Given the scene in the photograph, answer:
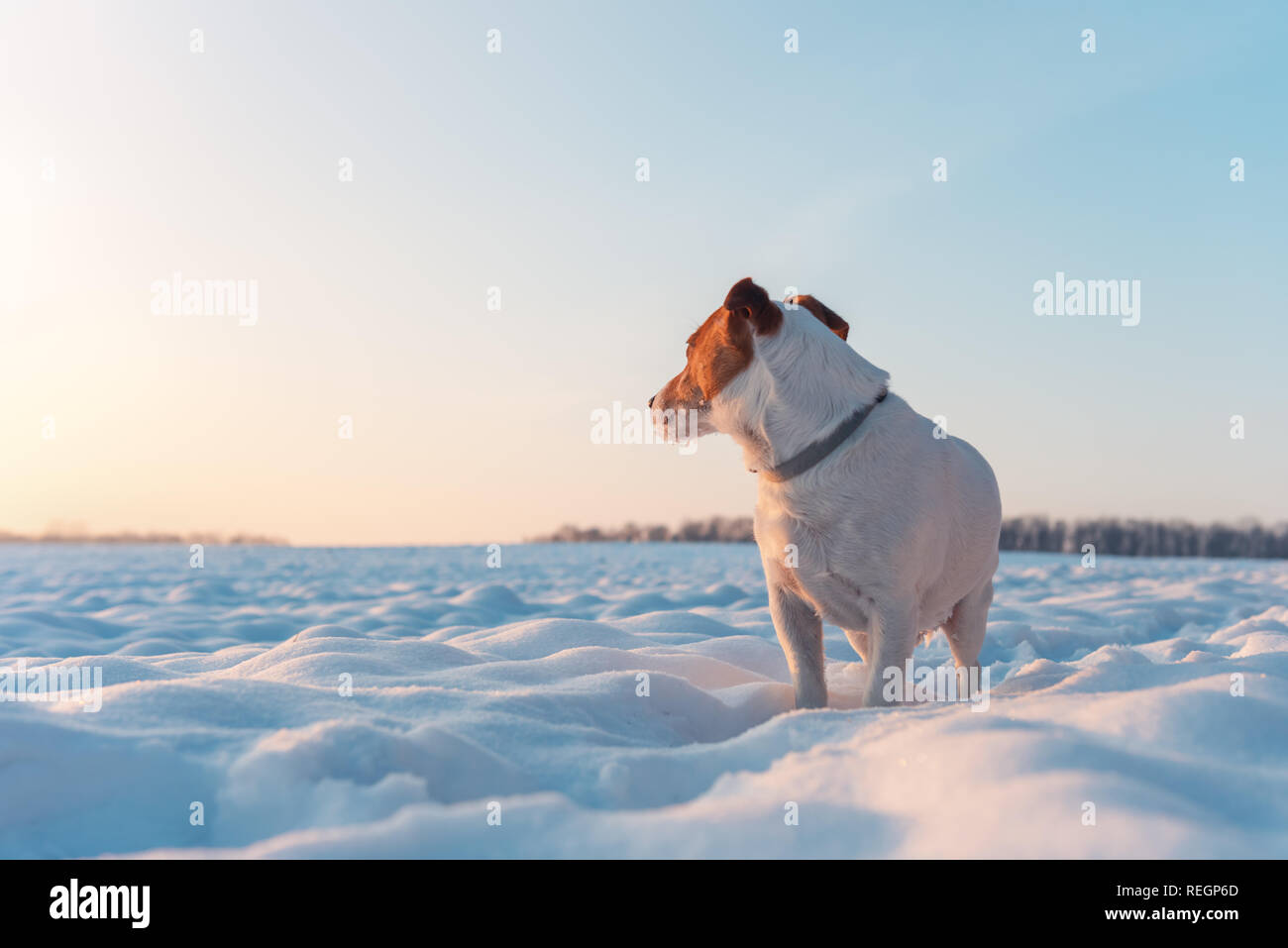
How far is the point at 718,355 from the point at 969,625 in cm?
184

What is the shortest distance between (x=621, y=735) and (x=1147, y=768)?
1.53m

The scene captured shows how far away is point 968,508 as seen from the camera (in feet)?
11.1

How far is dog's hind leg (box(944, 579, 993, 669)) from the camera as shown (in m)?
3.81

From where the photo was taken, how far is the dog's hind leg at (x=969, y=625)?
3.81 metres

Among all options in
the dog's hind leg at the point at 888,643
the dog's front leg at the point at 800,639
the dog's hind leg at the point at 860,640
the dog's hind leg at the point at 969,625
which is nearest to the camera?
the dog's hind leg at the point at 888,643

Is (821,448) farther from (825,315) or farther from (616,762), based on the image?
(616,762)

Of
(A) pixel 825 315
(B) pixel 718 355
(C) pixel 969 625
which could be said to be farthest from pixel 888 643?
(A) pixel 825 315

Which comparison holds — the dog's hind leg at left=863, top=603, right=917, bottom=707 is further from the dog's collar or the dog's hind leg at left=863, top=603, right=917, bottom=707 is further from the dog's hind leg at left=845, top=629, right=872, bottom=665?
the dog's collar

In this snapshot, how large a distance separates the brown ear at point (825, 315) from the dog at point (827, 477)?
0.17m

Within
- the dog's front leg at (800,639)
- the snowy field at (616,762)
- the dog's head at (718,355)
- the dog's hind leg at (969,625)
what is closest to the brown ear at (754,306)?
the dog's head at (718,355)

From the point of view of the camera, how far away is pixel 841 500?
119 inches

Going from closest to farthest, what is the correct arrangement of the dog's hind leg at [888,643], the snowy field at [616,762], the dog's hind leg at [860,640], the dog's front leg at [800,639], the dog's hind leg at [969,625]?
1. the snowy field at [616,762]
2. the dog's hind leg at [888,643]
3. the dog's front leg at [800,639]
4. the dog's hind leg at [860,640]
5. the dog's hind leg at [969,625]

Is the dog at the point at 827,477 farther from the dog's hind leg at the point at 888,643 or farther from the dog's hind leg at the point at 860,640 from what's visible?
the dog's hind leg at the point at 860,640
